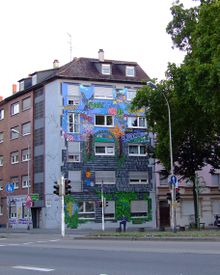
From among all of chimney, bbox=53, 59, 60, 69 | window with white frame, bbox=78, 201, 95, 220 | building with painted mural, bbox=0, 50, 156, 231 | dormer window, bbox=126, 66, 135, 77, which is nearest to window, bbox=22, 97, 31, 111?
building with painted mural, bbox=0, 50, 156, 231

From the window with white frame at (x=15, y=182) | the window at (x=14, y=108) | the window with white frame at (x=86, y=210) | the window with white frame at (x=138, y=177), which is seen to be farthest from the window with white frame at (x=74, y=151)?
the window at (x=14, y=108)

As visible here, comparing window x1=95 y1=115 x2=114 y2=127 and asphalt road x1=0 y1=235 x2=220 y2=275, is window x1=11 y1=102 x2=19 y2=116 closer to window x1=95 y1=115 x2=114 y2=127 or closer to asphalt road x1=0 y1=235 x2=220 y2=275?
window x1=95 y1=115 x2=114 y2=127

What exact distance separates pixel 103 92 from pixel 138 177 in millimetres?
9979

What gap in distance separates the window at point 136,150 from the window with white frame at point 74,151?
19.9 feet

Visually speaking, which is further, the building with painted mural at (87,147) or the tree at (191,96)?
the building with painted mural at (87,147)

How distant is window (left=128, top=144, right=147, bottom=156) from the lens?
5844 cm

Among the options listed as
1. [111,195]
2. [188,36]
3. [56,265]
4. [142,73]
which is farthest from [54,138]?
[56,265]

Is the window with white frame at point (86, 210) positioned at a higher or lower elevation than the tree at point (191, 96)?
lower

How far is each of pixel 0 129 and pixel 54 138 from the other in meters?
13.9

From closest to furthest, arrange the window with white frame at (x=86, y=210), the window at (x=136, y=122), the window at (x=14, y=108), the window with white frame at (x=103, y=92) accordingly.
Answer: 1. the window with white frame at (x=86, y=210)
2. the window with white frame at (x=103, y=92)
3. the window at (x=136, y=122)
4. the window at (x=14, y=108)

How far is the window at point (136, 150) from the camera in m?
58.4

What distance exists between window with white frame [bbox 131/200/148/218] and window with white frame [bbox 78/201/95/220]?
471 centimetres

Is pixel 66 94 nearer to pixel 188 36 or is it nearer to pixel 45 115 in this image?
pixel 45 115

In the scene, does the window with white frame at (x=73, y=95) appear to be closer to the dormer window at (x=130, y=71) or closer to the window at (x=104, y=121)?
the window at (x=104, y=121)
